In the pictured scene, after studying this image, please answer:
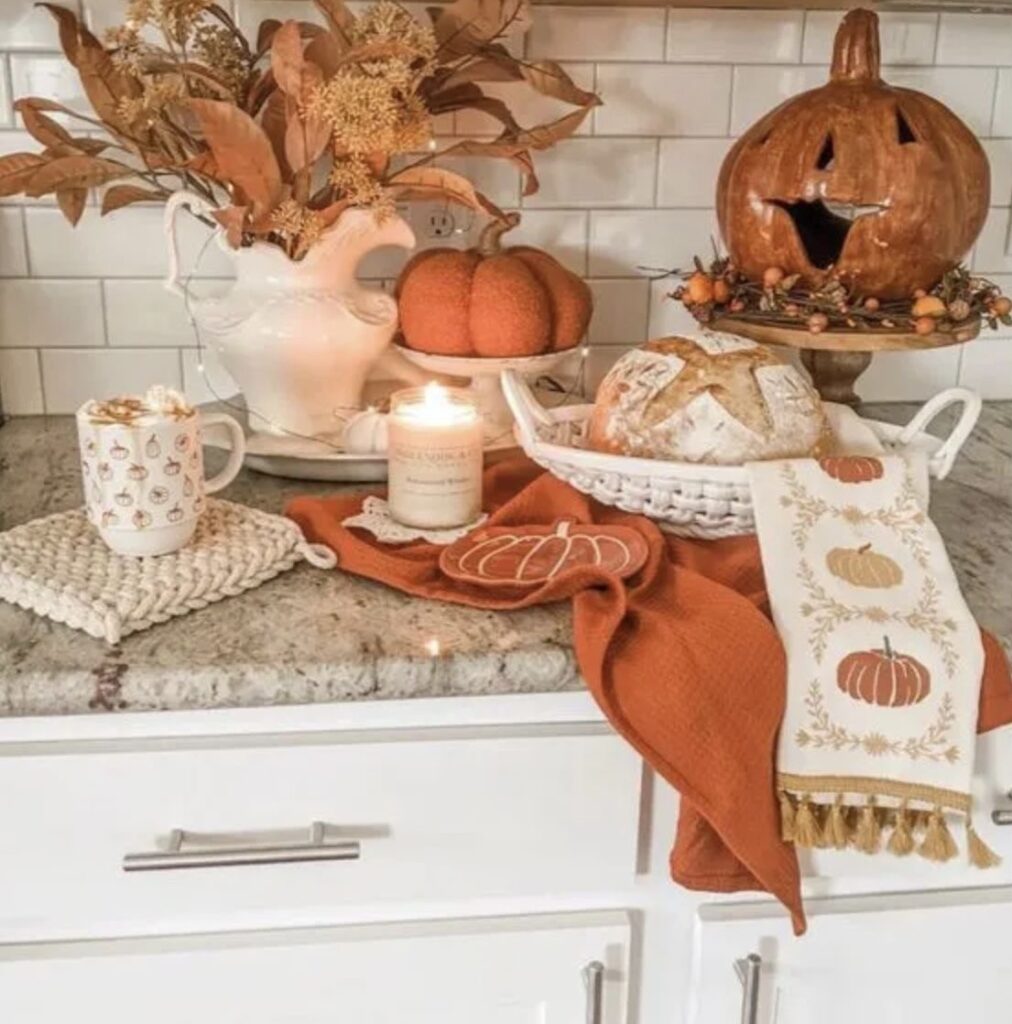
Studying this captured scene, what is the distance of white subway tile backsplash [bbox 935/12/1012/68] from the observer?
59.4 inches

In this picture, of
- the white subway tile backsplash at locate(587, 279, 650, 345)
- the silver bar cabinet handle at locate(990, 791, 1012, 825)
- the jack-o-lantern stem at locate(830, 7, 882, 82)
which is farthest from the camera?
the white subway tile backsplash at locate(587, 279, 650, 345)

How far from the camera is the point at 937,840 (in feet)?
3.03

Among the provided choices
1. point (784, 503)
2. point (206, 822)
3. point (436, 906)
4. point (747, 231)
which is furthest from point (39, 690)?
point (747, 231)

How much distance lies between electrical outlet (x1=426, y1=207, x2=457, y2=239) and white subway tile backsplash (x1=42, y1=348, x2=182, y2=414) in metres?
0.32

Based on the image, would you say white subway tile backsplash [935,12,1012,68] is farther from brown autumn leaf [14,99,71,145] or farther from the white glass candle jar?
brown autumn leaf [14,99,71,145]

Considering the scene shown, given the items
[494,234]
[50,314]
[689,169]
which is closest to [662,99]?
[689,169]

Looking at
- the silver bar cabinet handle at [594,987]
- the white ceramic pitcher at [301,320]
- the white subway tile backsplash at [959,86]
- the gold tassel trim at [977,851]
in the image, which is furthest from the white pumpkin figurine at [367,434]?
the white subway tile backsplash at [959,86]

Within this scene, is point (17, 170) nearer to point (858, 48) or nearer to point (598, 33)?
point (598, 33)

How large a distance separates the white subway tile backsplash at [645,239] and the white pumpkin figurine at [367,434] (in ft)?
1.28

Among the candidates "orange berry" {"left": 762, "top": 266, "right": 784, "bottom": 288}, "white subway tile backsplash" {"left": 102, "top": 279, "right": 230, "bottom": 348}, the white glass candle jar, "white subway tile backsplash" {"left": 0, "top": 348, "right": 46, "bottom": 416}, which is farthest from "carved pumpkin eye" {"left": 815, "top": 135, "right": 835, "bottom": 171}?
"white subway tile backsplash" {"left": 0, "top": 348, "right": 46, "bottom": 416}

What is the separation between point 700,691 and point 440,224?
0.77 meters

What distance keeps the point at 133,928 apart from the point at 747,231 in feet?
2.76

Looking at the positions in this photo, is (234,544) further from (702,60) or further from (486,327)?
(702,60)

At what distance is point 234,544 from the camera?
1.06 metres
